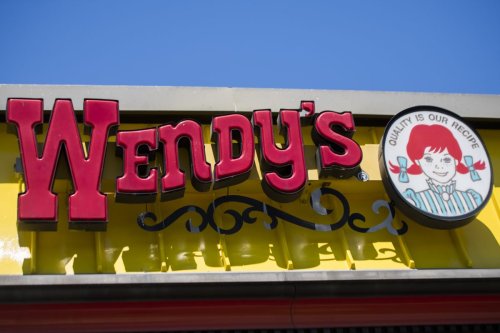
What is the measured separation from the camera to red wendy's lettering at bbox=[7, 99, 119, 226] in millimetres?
9852

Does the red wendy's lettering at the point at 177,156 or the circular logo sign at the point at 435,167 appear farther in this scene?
the circular logo sign at the point at 435,167

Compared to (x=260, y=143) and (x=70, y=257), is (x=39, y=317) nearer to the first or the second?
(x=70, y=257)

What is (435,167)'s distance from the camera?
11.6m

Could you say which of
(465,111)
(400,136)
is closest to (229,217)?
(400,136)

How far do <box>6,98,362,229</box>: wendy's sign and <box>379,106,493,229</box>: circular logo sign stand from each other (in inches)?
26.7

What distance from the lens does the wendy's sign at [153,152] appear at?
9.99 m

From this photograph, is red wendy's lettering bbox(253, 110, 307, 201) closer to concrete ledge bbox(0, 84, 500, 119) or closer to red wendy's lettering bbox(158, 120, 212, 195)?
concrete ledge bbox(0, 84, 500, 119)

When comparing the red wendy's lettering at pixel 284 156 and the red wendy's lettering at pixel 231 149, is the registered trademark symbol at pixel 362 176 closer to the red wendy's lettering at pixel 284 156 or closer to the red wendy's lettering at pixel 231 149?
the red wendy's lettering at pixel 284 156

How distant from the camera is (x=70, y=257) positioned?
10148 millimetres

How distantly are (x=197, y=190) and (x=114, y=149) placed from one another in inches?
58.5

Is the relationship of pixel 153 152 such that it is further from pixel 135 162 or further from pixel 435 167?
pixel 435 167

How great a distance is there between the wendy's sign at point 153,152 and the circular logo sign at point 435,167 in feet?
2.22

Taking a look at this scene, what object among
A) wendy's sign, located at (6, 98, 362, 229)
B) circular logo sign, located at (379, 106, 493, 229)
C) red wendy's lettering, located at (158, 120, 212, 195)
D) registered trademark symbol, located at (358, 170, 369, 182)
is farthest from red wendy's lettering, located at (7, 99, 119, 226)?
circular logo sign, located at (379, 106, 493, 229)

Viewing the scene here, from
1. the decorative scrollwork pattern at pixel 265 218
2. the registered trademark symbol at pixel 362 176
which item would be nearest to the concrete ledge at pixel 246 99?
the registered trademark symbol at pixel 362 176
